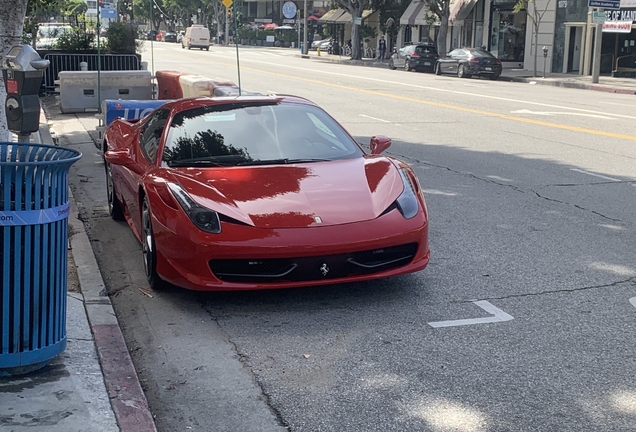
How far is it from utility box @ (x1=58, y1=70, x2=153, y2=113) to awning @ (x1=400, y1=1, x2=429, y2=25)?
36404 millimetres

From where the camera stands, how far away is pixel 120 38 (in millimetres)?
23984

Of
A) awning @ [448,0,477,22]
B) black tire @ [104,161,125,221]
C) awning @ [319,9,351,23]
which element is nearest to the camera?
black tire @ [104,161,125,221]

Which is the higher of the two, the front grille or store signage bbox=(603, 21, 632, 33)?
store signage bbox=(603, 21, 632, 33)

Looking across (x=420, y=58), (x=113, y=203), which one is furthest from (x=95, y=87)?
(x=420, y=58)

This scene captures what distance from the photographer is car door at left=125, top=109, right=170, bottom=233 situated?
684 centimetres

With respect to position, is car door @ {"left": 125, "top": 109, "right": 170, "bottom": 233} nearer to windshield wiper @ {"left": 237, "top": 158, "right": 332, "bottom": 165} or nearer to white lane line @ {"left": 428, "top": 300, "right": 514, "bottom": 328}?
windshield wiper @ {"left": 237, "top": 158, "right": 332, "bottom": 165}

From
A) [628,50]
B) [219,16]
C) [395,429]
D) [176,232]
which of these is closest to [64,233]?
[176,232]

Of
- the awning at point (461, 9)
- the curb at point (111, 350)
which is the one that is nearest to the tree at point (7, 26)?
the curb at point (111, 350)

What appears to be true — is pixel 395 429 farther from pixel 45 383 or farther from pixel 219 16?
pixel 219 16

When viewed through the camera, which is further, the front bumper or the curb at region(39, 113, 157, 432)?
the front bumper

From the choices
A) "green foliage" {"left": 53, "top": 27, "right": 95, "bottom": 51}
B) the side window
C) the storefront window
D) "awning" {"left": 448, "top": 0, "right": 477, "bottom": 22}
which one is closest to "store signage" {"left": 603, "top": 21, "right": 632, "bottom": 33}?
the storefront window

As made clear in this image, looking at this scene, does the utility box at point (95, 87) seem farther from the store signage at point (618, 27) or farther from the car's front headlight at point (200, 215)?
the store signage at point (618, 27)

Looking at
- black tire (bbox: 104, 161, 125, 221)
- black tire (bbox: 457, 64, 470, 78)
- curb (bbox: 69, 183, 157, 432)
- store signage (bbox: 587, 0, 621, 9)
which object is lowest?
curb (bbox: 69, 183, 157, 432)

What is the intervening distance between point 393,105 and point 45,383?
17877 mm
